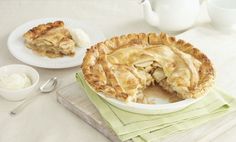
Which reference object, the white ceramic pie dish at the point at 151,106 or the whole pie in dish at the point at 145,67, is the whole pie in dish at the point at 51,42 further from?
the white ceramic pie dish at the point at 151,106

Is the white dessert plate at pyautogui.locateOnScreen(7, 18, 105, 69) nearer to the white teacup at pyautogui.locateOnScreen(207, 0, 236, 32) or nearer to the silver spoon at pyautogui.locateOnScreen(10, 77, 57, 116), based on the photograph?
the silver spoon at pyautogui.locateOnScreen(10, 77, 57, 116)

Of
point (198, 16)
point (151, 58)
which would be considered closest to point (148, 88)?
point (151, 58)

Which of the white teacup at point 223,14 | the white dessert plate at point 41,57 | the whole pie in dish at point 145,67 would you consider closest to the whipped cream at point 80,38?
the white dessert plate at point 41,57

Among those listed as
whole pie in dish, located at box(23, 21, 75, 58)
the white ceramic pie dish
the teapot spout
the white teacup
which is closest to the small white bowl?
whole pie in dish, located at box(23, 21, 75, 58)

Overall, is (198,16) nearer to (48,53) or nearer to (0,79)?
(48,53)

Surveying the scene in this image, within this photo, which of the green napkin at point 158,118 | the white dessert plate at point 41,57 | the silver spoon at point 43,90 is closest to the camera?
the green napkin at point 158,118

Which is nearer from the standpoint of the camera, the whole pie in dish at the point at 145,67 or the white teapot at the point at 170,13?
the whole pie in dish at the point at 145,67
